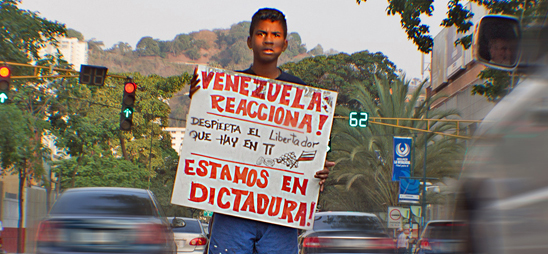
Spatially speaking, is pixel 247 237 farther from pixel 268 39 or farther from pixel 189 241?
pixel 189 241

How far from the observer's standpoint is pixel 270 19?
359 cm

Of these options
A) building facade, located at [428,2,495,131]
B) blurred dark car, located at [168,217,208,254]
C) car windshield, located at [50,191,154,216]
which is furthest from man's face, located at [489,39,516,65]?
building facade, located at [428,2,495,131]

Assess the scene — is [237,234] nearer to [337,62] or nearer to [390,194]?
[390,194]

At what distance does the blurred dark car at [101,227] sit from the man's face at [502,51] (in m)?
6.89

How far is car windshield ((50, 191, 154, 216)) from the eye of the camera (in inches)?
368

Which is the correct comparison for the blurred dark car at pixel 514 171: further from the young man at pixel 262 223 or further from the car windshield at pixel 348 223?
the car windshield at pixel 348 223

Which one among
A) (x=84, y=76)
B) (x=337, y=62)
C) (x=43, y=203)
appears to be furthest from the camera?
(x=337, y=62)

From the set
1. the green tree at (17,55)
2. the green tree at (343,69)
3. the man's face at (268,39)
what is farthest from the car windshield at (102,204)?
the green tree at (343,69)

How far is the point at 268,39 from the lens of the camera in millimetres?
3596

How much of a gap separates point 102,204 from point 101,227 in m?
0.40

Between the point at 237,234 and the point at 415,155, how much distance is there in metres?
34.8

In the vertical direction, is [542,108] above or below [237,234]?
above

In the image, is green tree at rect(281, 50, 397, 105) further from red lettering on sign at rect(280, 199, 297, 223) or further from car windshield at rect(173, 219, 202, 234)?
red lettering on sign at rect(280, 199, 297, 223)

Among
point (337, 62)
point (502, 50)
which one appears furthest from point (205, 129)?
point (337, 62)
